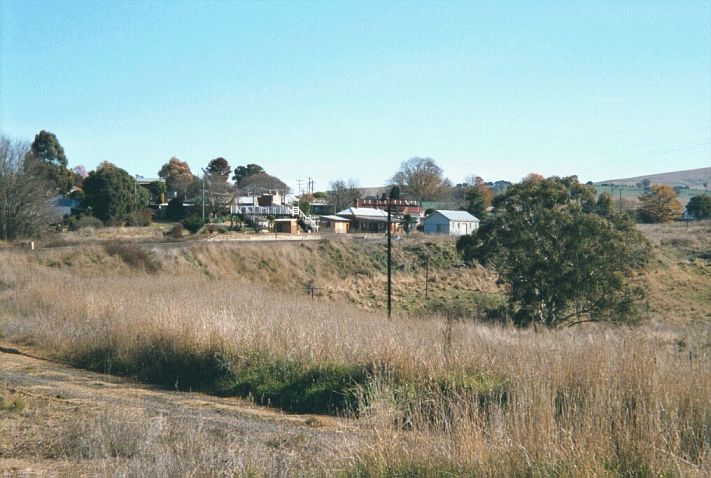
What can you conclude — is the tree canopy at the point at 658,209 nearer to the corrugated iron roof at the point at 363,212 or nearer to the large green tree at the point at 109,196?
the corrugated iron roof at the point at 363,212

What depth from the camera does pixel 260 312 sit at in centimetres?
1527

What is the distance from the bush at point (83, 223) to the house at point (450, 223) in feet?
122

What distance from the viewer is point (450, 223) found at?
78.1m

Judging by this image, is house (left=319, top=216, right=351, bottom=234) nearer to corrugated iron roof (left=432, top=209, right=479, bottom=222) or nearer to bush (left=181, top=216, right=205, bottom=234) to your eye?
corrugated iron roof (left=432, top=209, right=479, bottom=222)

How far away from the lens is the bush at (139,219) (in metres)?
67.8

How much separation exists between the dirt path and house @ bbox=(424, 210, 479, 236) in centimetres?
6657

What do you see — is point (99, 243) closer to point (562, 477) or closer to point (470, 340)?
point (470, 340)

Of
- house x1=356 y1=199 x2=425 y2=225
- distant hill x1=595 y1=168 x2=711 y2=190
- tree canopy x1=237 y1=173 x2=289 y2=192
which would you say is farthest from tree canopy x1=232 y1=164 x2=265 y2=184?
distant hill x1=595 y1=168 x2=711 y2=190

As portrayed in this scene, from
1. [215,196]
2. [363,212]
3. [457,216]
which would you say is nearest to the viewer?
[457,216]

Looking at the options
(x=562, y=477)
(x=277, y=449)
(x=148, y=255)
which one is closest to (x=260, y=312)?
(x=277, y=449)

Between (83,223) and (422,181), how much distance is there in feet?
261

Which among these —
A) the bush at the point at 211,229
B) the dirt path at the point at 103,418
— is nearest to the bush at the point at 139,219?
the bush at the point at 211,229

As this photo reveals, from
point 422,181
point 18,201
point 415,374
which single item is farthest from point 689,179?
point 415,374

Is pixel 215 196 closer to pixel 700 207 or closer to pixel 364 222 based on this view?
pixel 364 222
